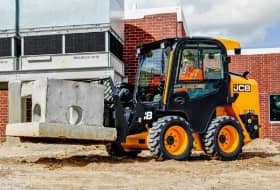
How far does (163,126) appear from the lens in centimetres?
964

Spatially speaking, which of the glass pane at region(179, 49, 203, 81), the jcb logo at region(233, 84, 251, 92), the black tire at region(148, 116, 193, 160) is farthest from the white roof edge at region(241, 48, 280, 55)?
the black tire at region(148, 116, 193, 160)

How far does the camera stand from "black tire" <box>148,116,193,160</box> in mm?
9570

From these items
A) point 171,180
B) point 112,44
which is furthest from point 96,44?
point 171,180

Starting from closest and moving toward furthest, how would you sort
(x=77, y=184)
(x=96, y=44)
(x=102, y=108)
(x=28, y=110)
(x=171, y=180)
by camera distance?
(x=77, y=184) < (x=171, y=180) < (x=102, y=108) < (x=96, y=44) < (x=28, y=110)

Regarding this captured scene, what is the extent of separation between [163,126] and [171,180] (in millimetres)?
2185

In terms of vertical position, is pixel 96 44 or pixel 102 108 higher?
pixel 96 44

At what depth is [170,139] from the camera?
9844 millimetres

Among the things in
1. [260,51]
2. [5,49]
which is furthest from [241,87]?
[260,51]

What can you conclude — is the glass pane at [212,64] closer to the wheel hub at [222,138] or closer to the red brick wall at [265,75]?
the wheel hub at [222,138]

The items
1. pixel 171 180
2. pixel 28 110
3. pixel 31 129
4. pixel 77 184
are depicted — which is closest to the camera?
pixel 77 184

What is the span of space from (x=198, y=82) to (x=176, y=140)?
1.21 metres

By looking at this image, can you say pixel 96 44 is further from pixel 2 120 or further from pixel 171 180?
pixel 171 180

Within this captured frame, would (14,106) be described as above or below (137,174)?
above

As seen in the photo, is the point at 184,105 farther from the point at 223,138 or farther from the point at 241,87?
the point at 241,87
